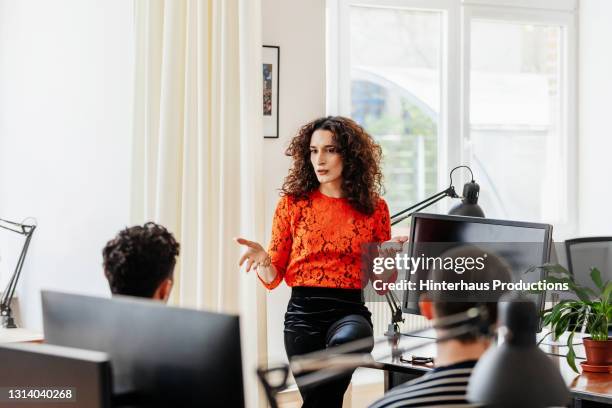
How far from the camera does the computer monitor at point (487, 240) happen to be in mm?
2633

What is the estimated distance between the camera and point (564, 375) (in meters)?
2.51

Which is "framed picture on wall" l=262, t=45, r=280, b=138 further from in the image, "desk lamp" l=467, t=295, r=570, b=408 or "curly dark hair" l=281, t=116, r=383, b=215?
"desk lamp" l=467, t=295, r=570, b=408

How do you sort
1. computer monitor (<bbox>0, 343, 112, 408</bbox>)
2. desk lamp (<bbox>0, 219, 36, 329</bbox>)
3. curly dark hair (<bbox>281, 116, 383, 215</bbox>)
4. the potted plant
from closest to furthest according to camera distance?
computer monitor (<bbox>0, 343, 112, 408</bbox>), the potted plant, curly dark hair (<bbox>281, 116, 383, 215</bbox>), desk lamp (<bbox>0, 219, 36, 329</bbox>)

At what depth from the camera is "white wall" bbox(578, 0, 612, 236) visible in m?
4.77

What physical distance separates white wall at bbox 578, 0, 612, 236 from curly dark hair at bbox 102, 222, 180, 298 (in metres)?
3.53

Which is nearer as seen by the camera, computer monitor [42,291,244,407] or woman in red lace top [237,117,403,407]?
computer monitor [42,291,244,407]

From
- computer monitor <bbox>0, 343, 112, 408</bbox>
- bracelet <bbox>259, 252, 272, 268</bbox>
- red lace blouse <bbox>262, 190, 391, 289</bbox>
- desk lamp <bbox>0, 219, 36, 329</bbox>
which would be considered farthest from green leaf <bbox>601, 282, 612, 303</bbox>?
desk lamp <bbox>0, 219, 36, 329</bbox>

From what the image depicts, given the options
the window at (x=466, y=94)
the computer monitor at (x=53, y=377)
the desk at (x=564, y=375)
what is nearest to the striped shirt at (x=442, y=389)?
the desk at (x=564, y=375)

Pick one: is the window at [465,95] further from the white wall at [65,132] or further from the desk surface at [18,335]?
the desk surface at [18,335]

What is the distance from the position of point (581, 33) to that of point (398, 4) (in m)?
1.19

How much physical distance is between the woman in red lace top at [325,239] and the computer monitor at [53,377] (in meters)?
1.52

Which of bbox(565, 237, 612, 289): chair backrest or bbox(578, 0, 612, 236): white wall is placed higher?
bbox(578, 0, 612, 236): white wall

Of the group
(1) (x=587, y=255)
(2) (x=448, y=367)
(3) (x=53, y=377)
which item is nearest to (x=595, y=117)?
(1) (x=587, y=255)

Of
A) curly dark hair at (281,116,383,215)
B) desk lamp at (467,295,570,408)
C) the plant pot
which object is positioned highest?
curly dark hair at (281,116,383,215)
